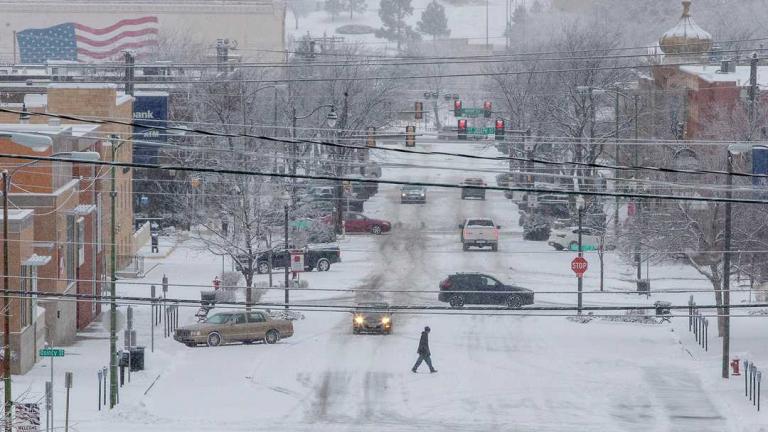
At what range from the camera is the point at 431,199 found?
7400cm

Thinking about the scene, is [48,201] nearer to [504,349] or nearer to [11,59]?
[504,349]

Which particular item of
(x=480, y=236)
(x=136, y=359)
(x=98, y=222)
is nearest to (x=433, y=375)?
(x=136, y=359)

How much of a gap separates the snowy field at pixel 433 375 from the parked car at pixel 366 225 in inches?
415

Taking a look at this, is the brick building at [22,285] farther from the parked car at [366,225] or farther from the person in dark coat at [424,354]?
the parked car at [366,225]

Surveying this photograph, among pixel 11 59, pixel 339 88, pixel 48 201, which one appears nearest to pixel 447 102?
pixel 11 59

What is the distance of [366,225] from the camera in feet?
203

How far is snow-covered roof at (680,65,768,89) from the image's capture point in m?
56.6

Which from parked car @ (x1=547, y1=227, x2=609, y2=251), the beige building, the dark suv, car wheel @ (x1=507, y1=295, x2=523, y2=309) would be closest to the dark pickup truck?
the dark suv

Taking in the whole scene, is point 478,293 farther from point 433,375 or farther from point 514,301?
point 433,375

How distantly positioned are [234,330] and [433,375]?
20.3ft

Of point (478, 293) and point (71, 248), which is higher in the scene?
point (71, 248)

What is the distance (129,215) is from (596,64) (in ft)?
87.1

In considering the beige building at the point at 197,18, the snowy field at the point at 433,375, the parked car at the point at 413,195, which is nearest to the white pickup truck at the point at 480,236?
the snowy field at the point at 433,375

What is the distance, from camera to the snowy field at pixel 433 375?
3184 centimetres
